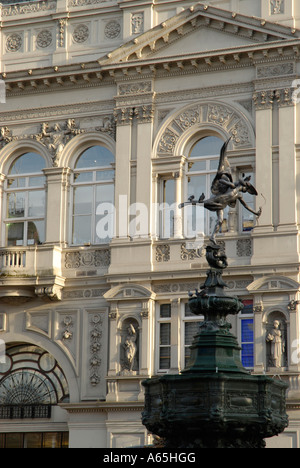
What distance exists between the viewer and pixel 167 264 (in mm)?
31750

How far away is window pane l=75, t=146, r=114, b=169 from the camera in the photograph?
34.1m

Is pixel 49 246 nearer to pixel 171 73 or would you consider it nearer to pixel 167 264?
pixel 167 264

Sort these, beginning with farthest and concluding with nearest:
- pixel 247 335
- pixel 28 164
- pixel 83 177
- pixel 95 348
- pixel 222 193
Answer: pixel 28 164
pixel 83 177
pixel 95 348
pixel 247 335
pixel 222 193

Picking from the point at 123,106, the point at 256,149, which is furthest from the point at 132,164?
the point at 256,149

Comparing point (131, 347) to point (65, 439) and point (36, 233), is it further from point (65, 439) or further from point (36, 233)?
point (36, 233)

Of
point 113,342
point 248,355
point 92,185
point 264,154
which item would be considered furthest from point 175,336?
point 264,154

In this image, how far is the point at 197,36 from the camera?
108 ft

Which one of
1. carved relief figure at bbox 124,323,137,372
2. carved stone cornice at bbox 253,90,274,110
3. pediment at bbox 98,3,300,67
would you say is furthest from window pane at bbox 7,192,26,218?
carved stone cornice at bbox 253,90,274,110

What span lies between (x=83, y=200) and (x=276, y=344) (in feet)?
28.1

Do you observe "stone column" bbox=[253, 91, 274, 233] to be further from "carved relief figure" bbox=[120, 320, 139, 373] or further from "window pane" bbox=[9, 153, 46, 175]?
"window pane" bbox=[9, 153, 46, 175]

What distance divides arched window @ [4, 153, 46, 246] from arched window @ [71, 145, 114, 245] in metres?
1.24

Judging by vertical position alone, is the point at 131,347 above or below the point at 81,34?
below

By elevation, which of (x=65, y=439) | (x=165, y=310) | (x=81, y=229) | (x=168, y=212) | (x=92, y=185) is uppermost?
(x=92, y=185)

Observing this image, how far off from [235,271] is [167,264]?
7.56 feet
